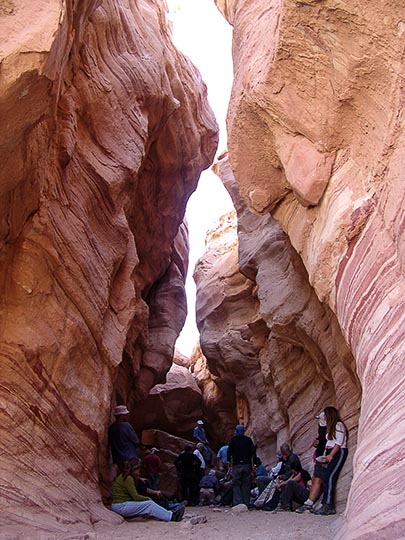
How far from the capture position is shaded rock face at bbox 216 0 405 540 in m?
5.06

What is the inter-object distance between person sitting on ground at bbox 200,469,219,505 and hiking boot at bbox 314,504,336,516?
4.18 meters

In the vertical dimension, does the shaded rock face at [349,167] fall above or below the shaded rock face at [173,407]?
below

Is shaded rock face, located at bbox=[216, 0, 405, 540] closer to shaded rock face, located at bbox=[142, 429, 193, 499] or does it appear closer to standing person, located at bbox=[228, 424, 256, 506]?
standing person, located at bbox=[228, 424, 256, 506]

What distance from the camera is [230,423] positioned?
874 inches

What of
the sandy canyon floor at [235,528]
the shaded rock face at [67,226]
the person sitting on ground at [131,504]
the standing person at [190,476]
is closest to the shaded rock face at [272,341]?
the sandy canyon floor at [235,528]

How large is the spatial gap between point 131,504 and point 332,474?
9.62ft

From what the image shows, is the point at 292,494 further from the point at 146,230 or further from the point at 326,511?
the point at 146,230

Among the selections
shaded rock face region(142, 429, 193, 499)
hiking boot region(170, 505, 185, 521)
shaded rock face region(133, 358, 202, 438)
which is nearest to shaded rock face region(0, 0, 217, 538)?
hiking boot region(170, 505, 185, 521)

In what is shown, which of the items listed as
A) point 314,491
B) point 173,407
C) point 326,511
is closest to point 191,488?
point 314,491

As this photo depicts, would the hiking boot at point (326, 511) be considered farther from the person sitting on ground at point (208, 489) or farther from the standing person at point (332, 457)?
the person sitting on ground at point (208, 489)

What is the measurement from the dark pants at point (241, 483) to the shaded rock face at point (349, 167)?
4.04 meters

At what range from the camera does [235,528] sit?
734 cm

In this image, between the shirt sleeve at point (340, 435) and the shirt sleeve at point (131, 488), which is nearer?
the shirt sleeve at point (131, 488)

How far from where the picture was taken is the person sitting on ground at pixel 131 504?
326 inches
